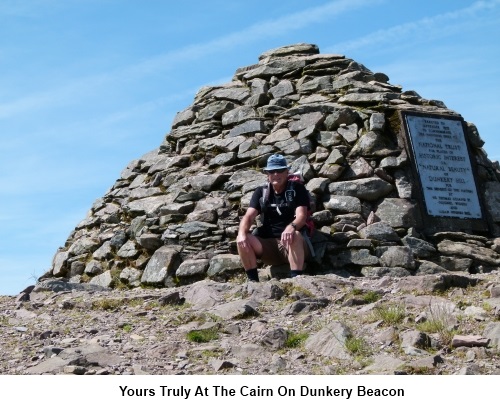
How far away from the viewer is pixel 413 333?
25.2 ft

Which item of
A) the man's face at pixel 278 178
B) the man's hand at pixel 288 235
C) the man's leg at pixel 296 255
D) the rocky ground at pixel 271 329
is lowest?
the rocky ground at pixel 271 329

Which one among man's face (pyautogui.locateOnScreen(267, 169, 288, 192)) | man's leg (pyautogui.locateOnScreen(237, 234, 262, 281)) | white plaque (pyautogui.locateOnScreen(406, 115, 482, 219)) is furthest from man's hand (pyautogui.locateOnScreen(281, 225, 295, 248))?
white plaque (pyautogui.locateOnScreen(406, 115, 482, 219))

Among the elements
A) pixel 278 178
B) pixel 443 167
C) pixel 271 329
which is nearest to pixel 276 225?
pixel 278 178

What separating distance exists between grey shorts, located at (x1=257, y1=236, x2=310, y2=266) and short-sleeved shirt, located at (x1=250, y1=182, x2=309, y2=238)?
0.29 feet

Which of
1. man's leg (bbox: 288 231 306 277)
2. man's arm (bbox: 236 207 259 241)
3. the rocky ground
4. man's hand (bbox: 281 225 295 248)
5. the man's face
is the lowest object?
the rocky ground

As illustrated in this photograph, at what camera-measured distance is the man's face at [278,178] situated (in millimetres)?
11531

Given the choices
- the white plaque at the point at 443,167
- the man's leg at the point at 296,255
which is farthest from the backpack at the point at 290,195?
the white plaque at the point at 443,167

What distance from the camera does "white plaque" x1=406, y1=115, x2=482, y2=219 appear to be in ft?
43.9

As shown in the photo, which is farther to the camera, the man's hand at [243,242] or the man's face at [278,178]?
the man's face at [278,178]

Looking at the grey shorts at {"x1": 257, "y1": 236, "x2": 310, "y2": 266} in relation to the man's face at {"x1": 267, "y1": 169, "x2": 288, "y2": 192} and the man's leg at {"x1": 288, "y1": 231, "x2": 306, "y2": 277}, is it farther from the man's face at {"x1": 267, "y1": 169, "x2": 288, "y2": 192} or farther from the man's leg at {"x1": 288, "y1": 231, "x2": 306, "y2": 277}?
the man's face at {"x1": 267, "y1": 169, "x2": 288, "y2": 192}

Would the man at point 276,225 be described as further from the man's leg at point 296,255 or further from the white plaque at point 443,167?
the white plaque at point 443,167

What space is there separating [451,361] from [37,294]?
6587mm

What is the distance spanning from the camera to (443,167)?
44.9 feet

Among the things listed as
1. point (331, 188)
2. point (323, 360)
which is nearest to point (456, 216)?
point (331, 188)
